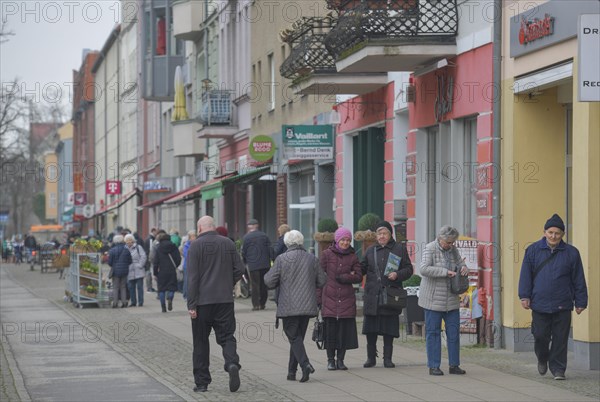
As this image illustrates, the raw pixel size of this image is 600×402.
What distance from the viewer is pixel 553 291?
50.3 ft

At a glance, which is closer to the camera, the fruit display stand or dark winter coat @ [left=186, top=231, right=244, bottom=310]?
dark winter coat @ [left=186, top=231, right=244, bottom=310]

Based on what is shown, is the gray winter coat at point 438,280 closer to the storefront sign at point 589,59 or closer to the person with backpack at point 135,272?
the storefront sign at point 589,59

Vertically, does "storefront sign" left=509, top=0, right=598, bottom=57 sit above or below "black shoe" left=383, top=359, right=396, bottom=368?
above

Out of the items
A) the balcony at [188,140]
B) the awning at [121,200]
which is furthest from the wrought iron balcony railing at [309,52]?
the awning at [121,200]

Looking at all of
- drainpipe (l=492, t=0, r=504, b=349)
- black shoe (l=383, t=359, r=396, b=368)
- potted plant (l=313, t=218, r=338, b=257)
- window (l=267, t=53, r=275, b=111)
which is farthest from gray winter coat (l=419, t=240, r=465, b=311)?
window (l=267, t=53, r=275, b=111)

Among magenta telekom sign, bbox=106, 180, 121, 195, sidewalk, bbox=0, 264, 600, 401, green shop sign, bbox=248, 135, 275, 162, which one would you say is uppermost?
green shop sign, bbox=248, 135, 275, 162

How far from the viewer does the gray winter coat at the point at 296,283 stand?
15.5 m

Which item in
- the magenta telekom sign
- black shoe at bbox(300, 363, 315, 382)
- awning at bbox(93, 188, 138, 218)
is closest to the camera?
black shoe at bbox(300, 363, 315, 382)

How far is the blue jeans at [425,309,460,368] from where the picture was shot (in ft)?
51.2

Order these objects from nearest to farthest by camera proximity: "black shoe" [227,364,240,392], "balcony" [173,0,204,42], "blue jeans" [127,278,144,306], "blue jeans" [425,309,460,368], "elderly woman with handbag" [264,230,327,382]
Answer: "black shoe" [227,364,240,392] → "elderly woman with handbag" [264,230,327,382] → "blue jeans" [425,309,460,368] → "blue jeans" [127,278,144,306] → "balcony" [173,0,204,42]

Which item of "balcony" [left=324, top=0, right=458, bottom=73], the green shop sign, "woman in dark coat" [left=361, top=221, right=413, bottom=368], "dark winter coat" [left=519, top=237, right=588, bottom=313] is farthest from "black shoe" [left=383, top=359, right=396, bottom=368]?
the green shop sign

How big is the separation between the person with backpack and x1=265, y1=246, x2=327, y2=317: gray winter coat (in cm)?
1591

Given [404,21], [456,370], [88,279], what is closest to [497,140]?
[404,21]

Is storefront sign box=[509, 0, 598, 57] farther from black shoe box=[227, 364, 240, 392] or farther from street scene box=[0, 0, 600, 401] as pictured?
black shoe box=[227, 364, 240, 392]
